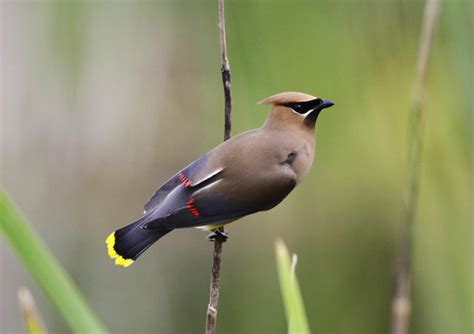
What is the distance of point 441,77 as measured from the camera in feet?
9.34

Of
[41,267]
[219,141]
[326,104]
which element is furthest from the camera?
[219,141]

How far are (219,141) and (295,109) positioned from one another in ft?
6.97

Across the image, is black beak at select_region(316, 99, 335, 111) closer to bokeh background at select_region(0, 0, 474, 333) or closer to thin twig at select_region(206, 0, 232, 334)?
thin twig at select_region(206, 0, 232, 334)

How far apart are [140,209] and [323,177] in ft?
2.93

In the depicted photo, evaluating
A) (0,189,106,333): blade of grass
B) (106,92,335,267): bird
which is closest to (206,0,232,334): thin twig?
(106,92,335,267): bird

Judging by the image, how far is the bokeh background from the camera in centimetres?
274

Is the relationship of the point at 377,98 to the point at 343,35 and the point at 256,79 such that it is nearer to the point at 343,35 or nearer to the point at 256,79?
the point at 343,35

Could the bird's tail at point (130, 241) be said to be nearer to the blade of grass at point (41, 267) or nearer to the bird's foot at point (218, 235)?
the bird's foot at point (218, 235)

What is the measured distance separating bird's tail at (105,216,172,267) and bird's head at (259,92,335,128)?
0.84ft

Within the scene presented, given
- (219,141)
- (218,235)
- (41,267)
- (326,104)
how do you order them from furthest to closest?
(219,141) < (218,235) < (326,104) < (41,267)

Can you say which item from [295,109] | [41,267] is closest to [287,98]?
[295,109]

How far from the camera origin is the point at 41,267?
817 mm

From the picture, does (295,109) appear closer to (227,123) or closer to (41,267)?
(227,123)

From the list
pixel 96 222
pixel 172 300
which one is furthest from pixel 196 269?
pixel 96 222
